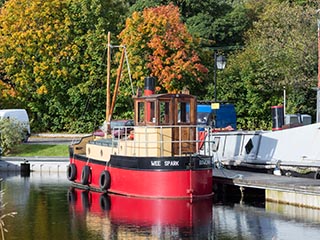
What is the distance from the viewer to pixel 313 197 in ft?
89.1

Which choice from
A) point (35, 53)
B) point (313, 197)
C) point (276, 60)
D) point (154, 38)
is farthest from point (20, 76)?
point (313, 197)

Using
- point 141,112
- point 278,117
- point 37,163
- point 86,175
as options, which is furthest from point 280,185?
point 37,163

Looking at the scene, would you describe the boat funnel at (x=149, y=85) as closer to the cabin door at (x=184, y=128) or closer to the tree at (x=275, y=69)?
the cabin door at (x=184, y=128)

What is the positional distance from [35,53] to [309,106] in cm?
1979

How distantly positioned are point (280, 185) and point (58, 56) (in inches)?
1242

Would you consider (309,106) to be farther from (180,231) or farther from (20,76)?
(180,231)

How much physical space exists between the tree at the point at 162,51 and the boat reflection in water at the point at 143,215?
21.5 meters

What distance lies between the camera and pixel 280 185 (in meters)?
28.6

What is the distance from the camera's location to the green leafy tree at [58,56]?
5659 cm

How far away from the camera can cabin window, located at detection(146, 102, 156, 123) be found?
31016 millimetres

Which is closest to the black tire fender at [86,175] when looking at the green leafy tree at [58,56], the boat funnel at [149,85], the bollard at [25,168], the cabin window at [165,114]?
the boat funnel at [149,85]

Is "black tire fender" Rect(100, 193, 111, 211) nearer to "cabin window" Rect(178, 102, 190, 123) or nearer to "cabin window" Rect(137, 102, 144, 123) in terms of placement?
"cabin window" Rect(137, 102, 144, 123)

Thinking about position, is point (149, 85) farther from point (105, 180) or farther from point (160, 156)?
point (105, 180)

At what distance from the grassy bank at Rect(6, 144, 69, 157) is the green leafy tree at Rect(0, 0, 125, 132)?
27.9 feet
